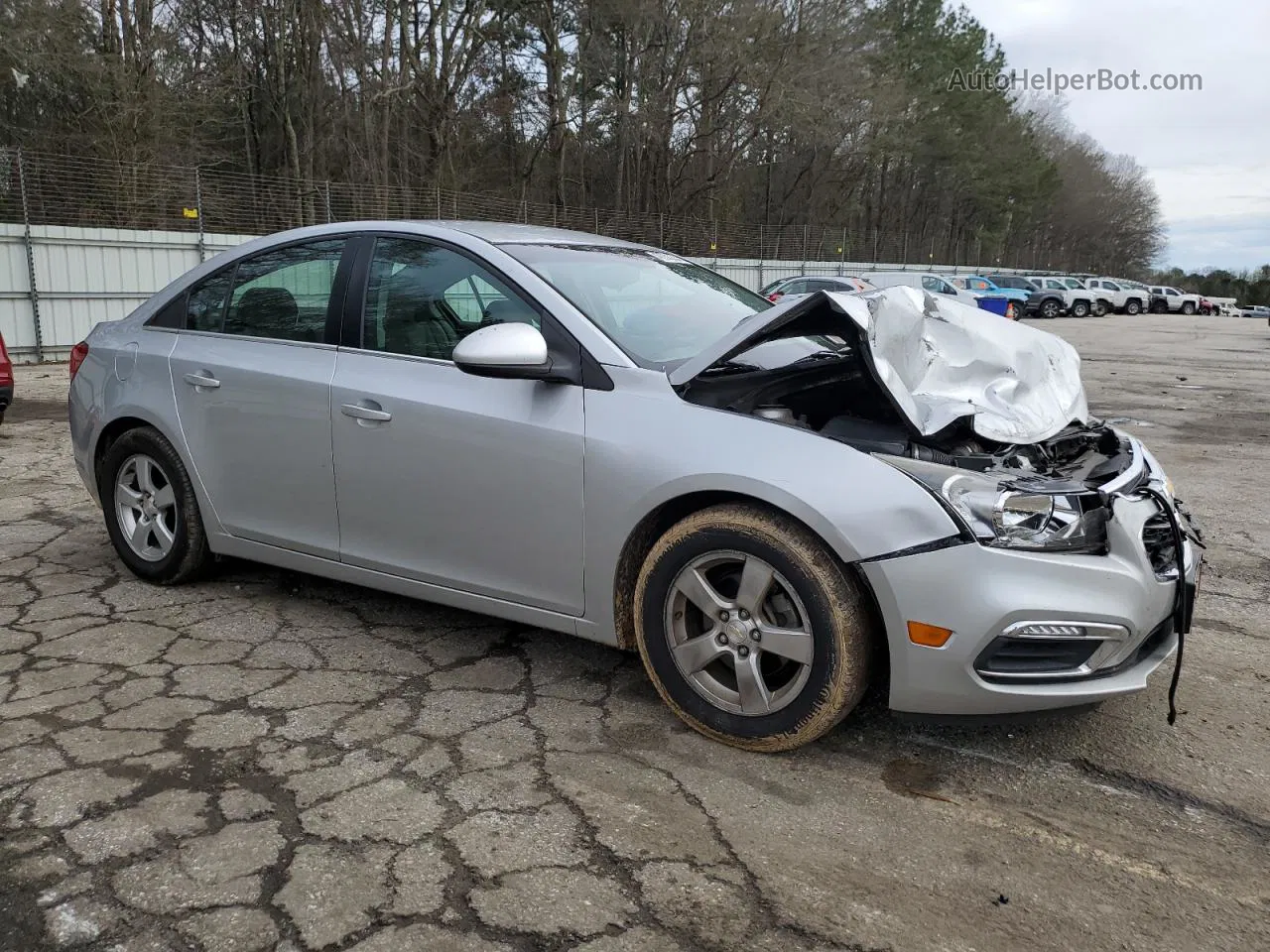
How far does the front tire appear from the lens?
167 inches

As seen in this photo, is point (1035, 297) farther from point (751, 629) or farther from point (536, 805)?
point (536, 805)

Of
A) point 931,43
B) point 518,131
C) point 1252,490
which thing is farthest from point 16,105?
point 931,43

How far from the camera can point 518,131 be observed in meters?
31.4

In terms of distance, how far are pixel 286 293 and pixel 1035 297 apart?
131ft

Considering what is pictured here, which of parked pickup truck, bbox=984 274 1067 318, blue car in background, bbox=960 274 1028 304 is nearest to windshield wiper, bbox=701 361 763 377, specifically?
blue car in background, bbox=960 274 1028 304

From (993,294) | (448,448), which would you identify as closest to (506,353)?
(448,448)

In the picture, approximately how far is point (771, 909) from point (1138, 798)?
119 cm

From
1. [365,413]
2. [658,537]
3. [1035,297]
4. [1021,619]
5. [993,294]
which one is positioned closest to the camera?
[1021,619]

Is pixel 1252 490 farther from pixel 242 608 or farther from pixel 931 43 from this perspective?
pixel 931 43

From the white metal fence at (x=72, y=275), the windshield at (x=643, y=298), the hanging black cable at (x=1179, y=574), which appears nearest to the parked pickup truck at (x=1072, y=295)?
the white metal fence at (x=72, y=275)

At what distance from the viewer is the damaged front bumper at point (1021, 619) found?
2.59m

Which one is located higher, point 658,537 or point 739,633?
point 658,537

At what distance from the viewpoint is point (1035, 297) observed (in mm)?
39438

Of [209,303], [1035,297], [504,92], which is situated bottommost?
[209,303]
